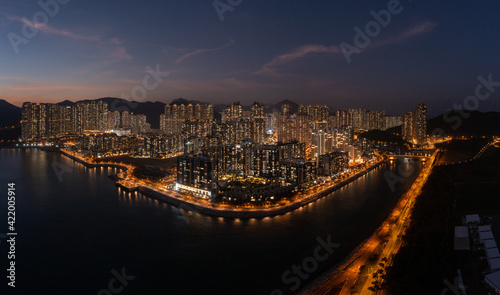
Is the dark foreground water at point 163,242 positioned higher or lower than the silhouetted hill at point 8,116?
lower

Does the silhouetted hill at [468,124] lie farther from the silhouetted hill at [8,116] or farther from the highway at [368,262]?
the silhouetted hill at [8,116]

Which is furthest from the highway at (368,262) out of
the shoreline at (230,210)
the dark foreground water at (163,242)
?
the shoreline at (230,210)

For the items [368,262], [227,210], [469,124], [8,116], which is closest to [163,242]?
[227,210]

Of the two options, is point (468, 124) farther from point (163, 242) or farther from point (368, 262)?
point (163, 242)

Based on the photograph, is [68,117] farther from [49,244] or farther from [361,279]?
[361,279]

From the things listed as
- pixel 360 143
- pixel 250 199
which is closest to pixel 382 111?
pixel 360 143

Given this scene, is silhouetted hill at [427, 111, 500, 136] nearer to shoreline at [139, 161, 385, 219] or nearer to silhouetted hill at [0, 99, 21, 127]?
shoreline at [139, 161, 385, 219]

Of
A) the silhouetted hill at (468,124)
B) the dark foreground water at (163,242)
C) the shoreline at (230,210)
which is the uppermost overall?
the silhouetted hill at (468,124)

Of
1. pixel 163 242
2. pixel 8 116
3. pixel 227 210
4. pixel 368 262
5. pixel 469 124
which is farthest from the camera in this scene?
pixel 8 116

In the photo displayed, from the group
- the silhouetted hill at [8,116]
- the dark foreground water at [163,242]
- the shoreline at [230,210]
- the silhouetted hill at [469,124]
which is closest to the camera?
the dark foreground water at [163,242]
